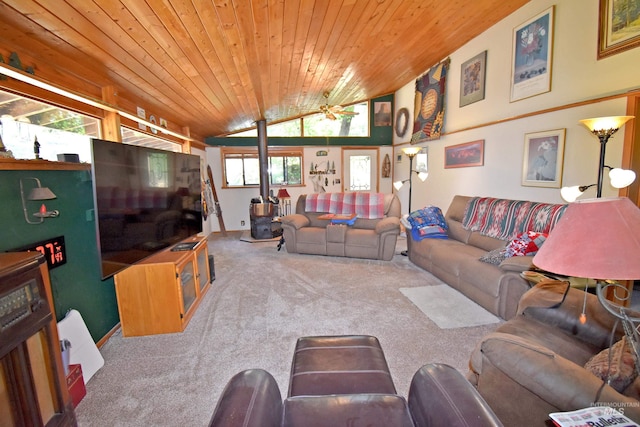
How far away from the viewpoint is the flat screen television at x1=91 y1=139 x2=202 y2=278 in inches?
71.4

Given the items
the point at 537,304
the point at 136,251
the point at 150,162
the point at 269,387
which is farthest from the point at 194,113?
the point at 537,304

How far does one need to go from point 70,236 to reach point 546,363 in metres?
2.70

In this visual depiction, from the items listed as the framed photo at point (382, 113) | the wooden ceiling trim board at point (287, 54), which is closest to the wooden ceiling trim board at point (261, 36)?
the wooden ceiling trim board at point (287, 54)

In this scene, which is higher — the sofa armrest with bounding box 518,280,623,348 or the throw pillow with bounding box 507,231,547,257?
the throw pillow with bounding box 507,231,547,257

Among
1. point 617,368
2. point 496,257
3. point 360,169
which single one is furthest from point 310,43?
point 360,169

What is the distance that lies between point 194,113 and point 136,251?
8.63 ft

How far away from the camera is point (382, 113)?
22.4 ft

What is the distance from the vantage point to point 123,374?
6.32 feet

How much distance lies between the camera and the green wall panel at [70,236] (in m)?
1.54

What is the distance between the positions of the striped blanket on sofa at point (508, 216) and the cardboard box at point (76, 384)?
12.0 ft

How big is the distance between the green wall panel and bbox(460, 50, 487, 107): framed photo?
452 cm

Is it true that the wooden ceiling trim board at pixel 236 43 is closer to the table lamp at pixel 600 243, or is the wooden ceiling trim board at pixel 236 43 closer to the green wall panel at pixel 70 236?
the green wall panel at pixel 70 236

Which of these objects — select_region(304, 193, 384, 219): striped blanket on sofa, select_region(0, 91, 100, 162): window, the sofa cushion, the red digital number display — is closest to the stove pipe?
select_region(304, 193, 384, 219): striped blanket on sofa

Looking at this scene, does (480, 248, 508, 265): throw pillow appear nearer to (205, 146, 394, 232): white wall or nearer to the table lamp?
the table lamp
